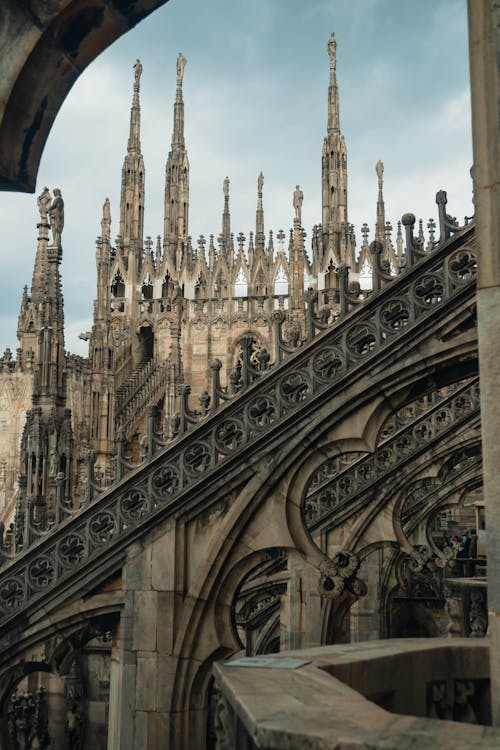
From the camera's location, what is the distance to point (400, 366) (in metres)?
8.53

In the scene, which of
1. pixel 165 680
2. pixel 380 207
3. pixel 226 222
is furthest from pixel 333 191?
pixel 165 680

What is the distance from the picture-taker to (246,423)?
8898mm

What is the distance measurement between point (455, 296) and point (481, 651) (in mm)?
4331

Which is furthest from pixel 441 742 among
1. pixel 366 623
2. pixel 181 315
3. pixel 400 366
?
pixel 181 315

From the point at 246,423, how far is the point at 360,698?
19.2 feet

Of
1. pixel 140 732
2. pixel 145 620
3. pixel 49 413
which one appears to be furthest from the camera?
pixel 49 413

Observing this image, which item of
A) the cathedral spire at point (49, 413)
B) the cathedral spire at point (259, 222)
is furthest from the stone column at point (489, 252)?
the cathedral spire at point (259, 222)

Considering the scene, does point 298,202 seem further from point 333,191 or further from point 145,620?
point 145,620

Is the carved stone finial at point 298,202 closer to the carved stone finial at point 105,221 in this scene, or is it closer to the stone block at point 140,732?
the carved stone finial at point 105,221

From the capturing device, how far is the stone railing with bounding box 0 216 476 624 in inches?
338

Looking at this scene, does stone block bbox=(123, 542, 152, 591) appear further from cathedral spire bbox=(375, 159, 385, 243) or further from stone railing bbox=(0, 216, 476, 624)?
cathedral spire bbox=(375, 159, 385, 243)

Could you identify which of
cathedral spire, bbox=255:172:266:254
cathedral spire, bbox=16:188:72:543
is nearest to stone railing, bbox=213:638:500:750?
cathedral spire, bbox=16:188:72:543

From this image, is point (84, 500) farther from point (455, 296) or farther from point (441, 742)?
point (441, 742)

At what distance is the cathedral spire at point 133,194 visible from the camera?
4072cm
